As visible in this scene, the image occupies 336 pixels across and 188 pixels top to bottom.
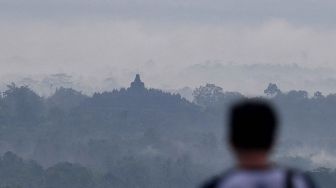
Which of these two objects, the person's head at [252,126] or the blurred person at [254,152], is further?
the person's head at [252,126]

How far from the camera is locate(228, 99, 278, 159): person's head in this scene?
9398 mm

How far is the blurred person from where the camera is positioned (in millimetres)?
9188

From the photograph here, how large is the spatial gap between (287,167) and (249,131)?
1.12 ft

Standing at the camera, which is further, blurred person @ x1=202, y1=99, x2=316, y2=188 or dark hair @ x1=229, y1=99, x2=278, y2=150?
dark hair @ x1=229, y1=99, x2=278, y2=150

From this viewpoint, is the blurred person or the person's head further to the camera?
the person's head

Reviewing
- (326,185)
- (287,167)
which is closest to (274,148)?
(287,167)

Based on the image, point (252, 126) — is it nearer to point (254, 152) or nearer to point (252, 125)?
point (252, 125)

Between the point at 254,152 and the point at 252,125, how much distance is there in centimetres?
18

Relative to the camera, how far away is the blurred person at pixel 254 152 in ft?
30.1

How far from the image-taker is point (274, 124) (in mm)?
9461

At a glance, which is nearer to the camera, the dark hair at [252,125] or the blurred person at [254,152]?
the blurred person at [254,152]

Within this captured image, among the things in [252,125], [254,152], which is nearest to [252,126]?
[252,125]

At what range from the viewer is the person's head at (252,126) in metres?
9.40

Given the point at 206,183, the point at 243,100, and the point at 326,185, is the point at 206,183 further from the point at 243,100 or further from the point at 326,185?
the point at 326,185
